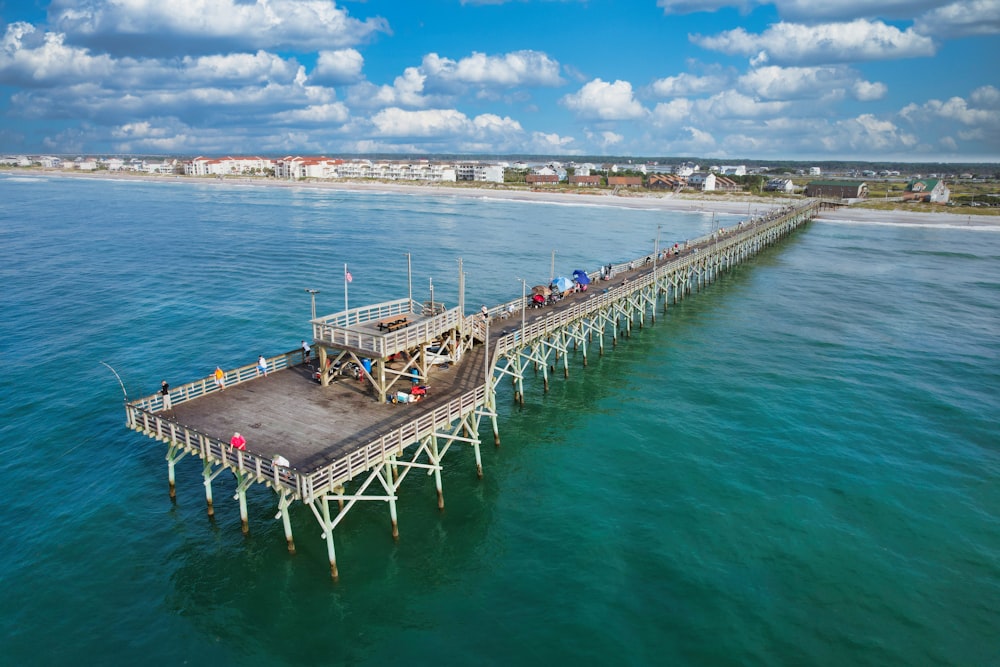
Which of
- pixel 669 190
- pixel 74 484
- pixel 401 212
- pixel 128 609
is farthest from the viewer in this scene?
pixel 669 190

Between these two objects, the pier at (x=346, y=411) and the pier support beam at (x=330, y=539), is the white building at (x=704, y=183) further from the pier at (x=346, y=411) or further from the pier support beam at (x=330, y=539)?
the pier support beam at (x=330, y=539)

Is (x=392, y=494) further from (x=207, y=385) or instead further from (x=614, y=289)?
(x=614, y=289)

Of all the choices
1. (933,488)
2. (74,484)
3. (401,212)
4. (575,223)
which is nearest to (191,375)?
(74,484)

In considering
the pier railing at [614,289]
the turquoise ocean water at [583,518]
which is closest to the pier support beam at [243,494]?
the turquoise ocean water at [583,518]

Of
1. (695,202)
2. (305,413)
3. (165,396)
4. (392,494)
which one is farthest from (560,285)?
(695,202)

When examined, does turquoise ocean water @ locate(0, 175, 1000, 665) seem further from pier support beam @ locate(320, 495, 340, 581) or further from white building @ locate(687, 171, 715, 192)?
→ white building @ locate(687, 171, 715, 192)

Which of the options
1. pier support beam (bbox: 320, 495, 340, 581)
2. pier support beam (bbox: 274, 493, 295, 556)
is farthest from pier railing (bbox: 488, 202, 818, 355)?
pier support beam (bbox: 274, 493, 295, 556)

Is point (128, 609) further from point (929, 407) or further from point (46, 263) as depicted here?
point (46, 263)
